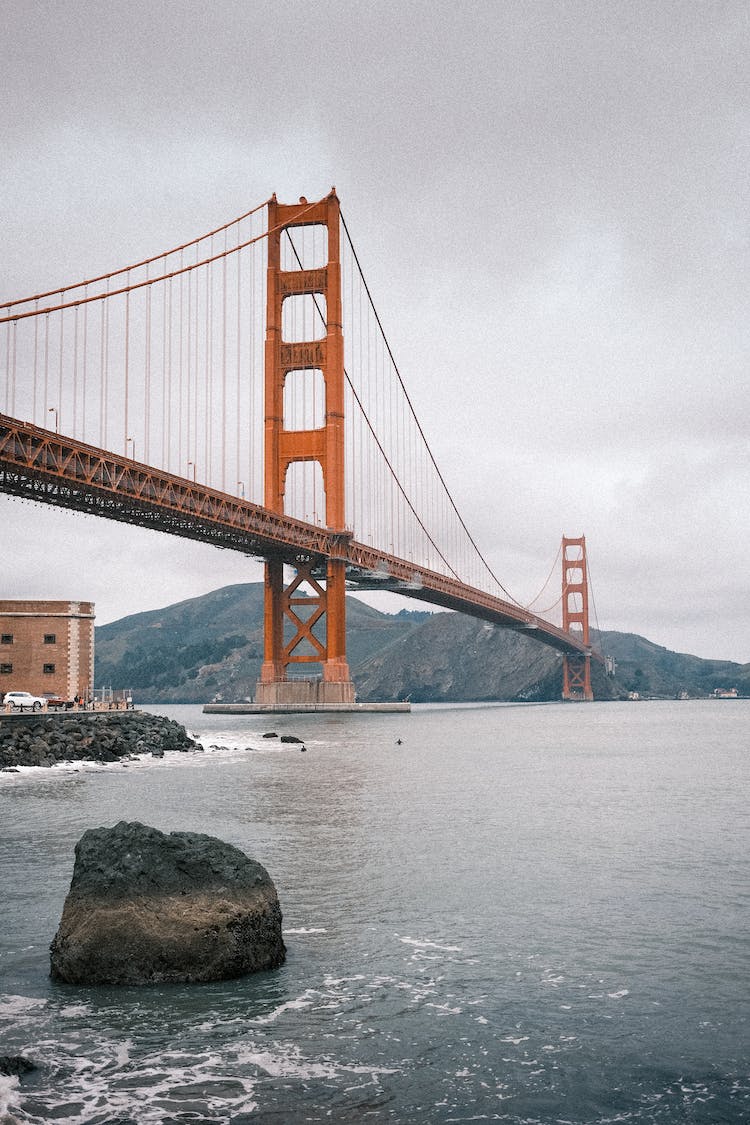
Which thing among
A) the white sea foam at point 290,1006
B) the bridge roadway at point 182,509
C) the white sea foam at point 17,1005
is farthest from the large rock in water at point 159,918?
the bridge roadway at point 182,509

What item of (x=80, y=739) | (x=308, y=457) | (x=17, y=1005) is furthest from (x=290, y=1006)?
(x=308, y=457)

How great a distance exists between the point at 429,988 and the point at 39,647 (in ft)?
130

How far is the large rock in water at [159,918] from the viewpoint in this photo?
25.8 ft

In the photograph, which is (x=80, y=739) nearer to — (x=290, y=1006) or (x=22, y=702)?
(x=22, y=702)

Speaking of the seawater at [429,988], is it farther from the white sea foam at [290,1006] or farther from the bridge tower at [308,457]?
the bridge tower at [308,457]

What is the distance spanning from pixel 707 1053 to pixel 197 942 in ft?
12.1

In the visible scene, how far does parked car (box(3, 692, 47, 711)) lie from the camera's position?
40.0m

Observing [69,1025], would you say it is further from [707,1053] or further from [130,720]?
[130,720]

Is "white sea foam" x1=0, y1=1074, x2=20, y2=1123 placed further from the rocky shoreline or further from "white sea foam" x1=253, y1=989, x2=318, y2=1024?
the rocky shoreline

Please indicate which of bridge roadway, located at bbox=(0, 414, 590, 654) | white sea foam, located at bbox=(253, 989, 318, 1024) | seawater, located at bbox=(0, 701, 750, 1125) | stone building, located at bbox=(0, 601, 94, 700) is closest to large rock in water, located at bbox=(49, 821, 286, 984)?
seawater, located at bbox=(0, 701, 750, 1125)

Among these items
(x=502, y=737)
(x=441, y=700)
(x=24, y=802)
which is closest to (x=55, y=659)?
(x=502, y=737)

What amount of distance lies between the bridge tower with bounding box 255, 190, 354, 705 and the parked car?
27715 millimetres

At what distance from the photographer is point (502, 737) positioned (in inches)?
1934

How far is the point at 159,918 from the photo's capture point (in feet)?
26.0
